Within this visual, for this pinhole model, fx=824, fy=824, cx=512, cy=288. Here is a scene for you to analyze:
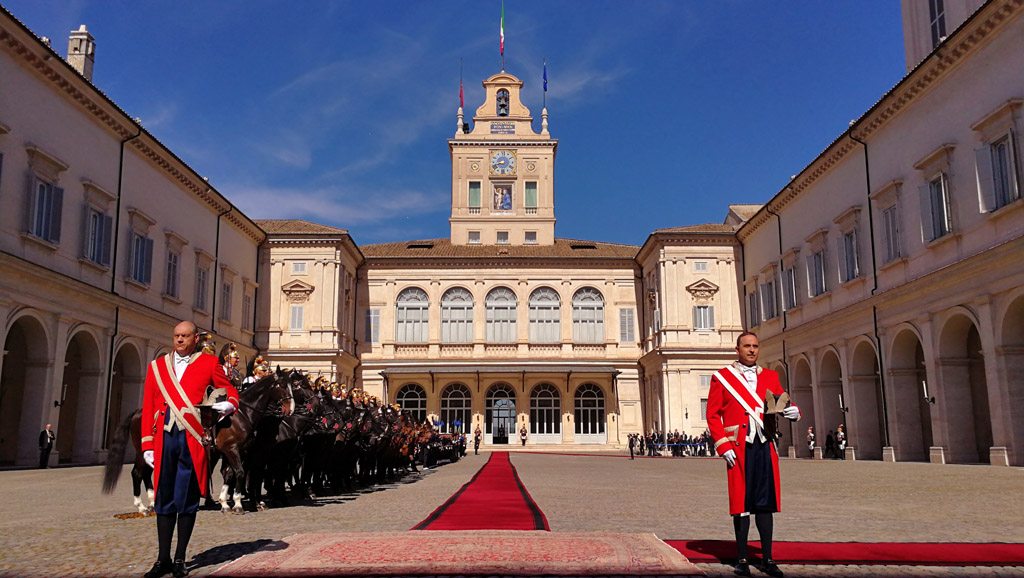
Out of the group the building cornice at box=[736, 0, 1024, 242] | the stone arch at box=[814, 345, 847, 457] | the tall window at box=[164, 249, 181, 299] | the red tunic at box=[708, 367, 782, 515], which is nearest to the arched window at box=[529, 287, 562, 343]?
the building cornice at box=[736, 0, 1024, 242]

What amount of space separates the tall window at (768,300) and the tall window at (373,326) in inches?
850

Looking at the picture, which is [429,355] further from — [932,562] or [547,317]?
[932,562]

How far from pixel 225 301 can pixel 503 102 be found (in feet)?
83.9

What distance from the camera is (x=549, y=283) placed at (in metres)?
48.7

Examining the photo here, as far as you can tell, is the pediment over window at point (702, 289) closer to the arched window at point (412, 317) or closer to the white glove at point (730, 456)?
the arched window at point (412, 317)

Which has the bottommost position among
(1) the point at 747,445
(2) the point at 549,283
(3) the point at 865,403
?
(1) the point at 747,445

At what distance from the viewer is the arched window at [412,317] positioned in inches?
1896

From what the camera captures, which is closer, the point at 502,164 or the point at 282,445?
the point at 282,445

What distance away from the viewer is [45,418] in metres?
22.6

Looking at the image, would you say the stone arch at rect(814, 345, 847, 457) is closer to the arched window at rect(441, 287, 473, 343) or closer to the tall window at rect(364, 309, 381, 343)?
the arched window at rect(441, 287, 473, 343)

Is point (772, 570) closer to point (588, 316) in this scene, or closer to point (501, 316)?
point (501, 316)

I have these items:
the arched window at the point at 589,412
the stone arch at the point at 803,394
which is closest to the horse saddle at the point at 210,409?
the stone arch at the point at 803,394

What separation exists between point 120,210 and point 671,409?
27.5 m

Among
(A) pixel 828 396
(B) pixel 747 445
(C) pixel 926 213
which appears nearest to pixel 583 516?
(B) pixel 747 445
